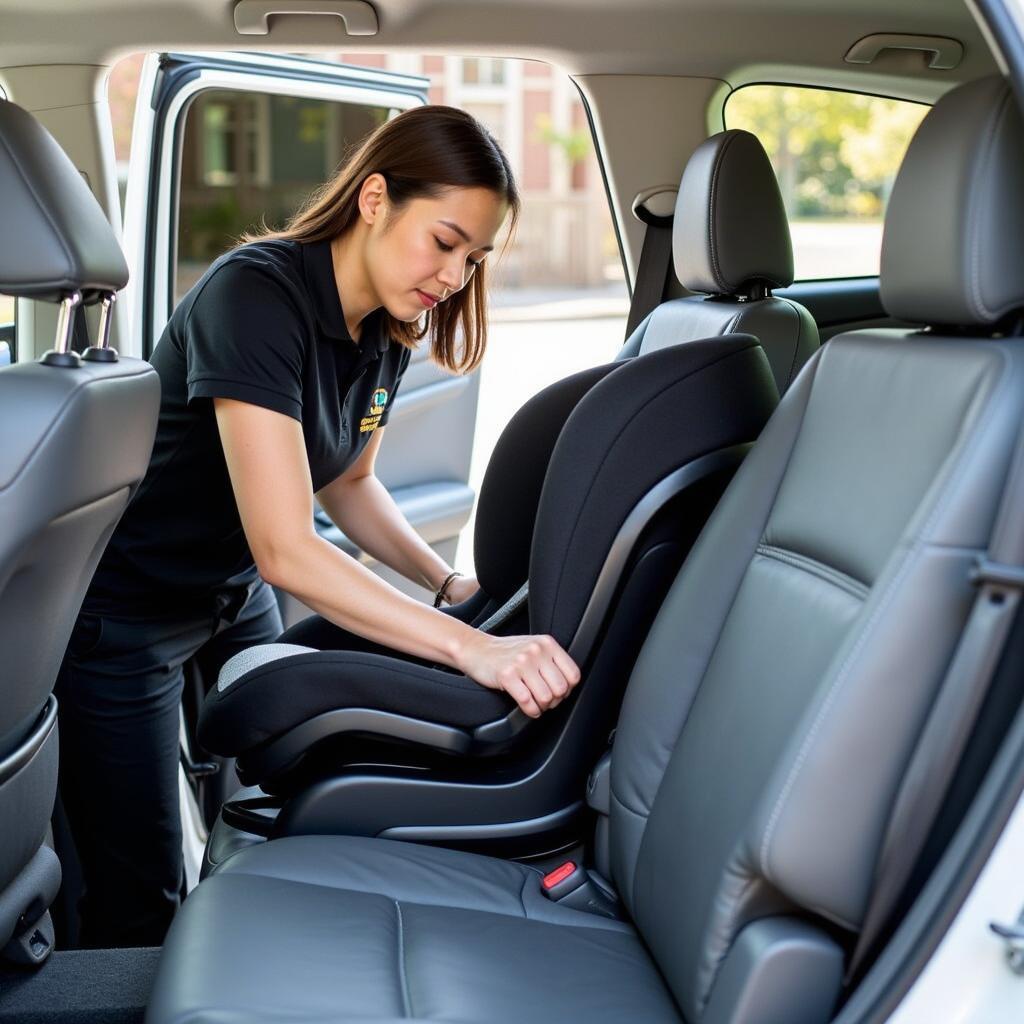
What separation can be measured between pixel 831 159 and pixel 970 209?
12.7 m

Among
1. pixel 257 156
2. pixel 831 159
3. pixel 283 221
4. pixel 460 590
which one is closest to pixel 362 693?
pixel 460 590

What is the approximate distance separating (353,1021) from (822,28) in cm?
200

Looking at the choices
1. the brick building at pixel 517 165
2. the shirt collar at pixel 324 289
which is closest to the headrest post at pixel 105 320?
the shirt collar at pixel 324 289

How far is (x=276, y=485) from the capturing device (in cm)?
179

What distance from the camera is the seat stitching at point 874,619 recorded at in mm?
1229

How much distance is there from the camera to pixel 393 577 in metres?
3.05

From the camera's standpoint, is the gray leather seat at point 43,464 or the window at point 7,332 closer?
the gray leather seat at point 43,464

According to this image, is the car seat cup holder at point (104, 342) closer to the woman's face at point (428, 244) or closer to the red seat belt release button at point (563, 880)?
the woman's face at point (428, 244)

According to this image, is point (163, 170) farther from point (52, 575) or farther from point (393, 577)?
point (52, 575)

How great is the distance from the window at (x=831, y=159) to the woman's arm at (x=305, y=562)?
0.69 m

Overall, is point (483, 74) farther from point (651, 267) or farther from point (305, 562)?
point (305, 562)

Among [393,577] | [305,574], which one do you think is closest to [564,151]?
[393,577]

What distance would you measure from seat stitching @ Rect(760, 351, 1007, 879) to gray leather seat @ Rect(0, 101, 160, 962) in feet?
2.58

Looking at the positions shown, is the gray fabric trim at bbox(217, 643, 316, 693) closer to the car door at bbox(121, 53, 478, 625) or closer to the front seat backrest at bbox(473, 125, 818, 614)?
the front seat backrest at bbox(473, 125, 818, 614)
